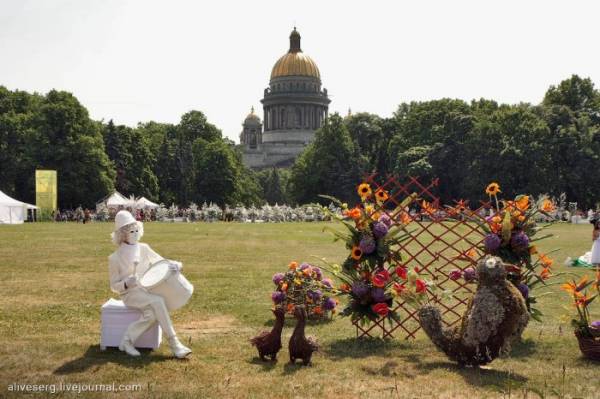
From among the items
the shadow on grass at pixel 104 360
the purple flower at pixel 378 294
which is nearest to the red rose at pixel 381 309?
the purple flower at pixel 378 294

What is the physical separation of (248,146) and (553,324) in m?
143

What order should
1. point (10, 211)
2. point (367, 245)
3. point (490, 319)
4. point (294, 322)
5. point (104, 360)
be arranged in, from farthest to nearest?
point (10, 211), point (294, 322), point (367, 245), point (104, 360), point (490, 319)

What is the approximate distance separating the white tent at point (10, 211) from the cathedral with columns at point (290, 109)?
9479 cm

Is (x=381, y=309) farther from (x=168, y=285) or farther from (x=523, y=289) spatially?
(x=168, y=285)

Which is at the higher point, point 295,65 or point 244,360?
point 295,65

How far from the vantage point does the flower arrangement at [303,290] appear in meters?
10.4

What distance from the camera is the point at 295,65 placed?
14200 cm

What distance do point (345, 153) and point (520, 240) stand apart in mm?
68901

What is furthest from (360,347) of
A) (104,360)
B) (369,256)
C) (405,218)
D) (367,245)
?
(104,360)

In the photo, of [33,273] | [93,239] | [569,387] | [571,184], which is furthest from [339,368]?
[571,184]

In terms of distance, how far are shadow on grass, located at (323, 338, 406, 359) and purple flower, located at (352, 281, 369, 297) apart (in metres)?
0.70

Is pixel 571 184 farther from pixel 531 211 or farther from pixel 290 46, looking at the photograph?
pixel 290 46

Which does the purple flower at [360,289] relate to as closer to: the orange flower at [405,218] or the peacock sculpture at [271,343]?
the orange flower at [405,218]

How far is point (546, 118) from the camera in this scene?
59.8 metres
